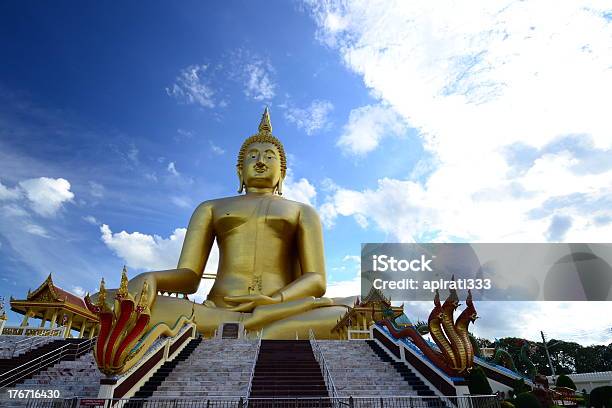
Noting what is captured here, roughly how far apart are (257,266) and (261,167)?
4692 millimetres

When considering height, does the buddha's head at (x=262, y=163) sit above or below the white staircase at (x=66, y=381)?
above

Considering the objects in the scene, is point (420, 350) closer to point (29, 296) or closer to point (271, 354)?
point (271, 354)

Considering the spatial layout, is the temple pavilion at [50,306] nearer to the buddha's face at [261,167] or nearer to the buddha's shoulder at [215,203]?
the buddha's shoulder at [215,203]

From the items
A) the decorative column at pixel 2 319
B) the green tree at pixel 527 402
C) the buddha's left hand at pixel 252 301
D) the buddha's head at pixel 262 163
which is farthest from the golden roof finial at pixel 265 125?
the green tree at pixel 527 402

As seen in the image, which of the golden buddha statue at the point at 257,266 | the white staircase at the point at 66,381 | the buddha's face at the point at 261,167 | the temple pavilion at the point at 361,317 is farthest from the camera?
the buddha's face at the point at 261,167

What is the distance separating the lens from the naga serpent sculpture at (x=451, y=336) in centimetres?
817

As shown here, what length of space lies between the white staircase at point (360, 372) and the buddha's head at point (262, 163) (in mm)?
9748

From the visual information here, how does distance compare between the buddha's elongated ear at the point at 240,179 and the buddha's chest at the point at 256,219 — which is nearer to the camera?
the buddha's chest at the point at 256,219

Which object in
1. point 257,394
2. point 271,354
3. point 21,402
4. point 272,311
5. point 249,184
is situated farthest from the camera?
point 249,184

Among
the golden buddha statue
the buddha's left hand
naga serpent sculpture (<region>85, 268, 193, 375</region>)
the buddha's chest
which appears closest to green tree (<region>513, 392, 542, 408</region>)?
naga serpent sculpture (<region>85, 268, 193, 375</region>)

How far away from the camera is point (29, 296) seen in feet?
53.6

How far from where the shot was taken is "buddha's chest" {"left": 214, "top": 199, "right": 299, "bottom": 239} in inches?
695

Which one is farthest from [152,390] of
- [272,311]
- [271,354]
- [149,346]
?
[272,311]

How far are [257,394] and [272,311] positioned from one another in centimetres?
663
